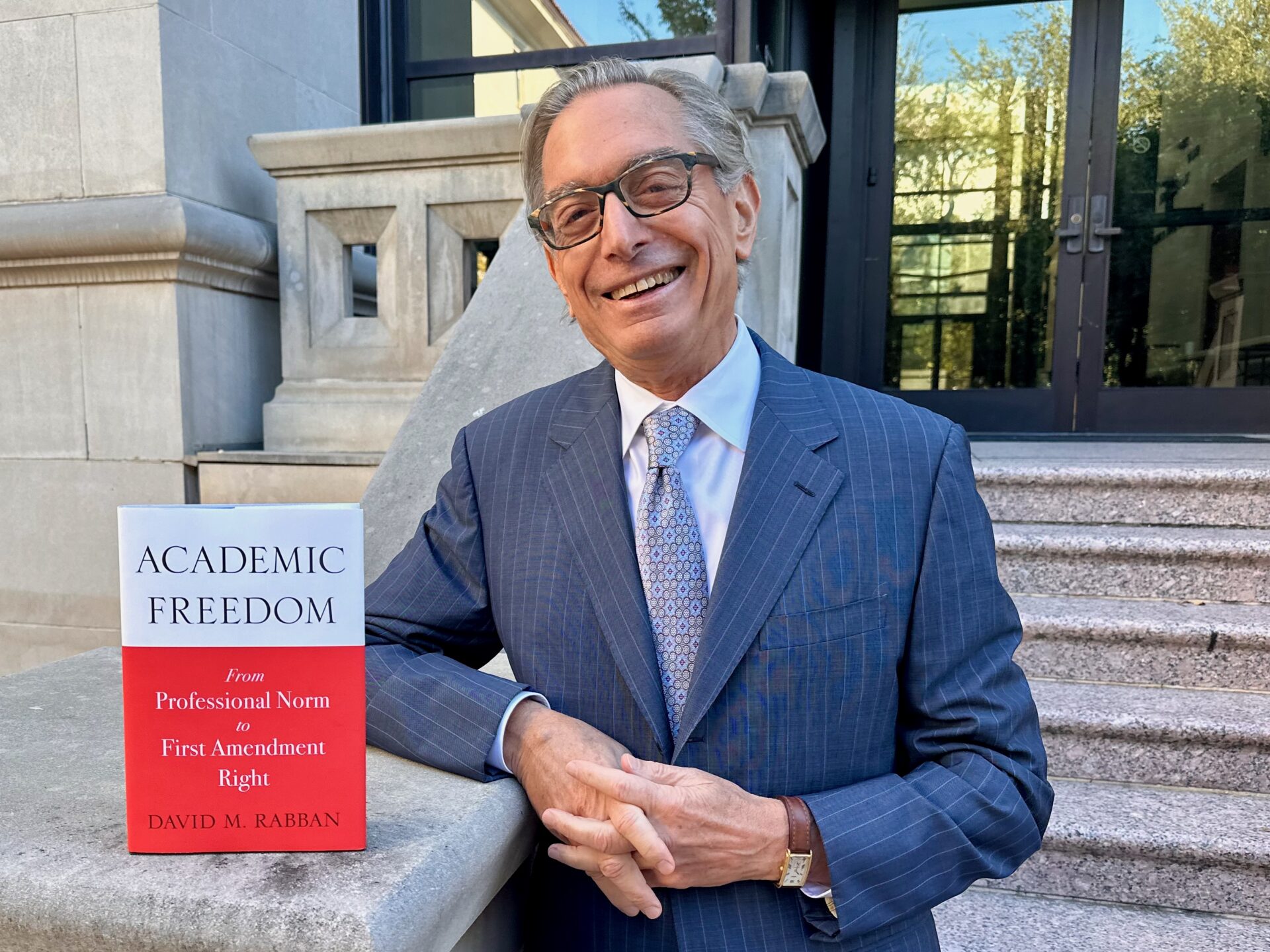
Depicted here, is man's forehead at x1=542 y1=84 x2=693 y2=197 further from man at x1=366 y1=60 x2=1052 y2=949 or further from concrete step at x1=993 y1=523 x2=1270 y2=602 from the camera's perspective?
concrete step at x1=993 y1=523 x2=1270 y2=602

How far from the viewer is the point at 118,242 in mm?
2721

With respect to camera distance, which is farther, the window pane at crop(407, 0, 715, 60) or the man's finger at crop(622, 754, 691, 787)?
the window pane at crop(407, 0, 715, 60)

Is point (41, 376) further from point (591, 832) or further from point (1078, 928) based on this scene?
point (1078, 928)

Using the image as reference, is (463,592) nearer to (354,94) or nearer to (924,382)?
(354,94)

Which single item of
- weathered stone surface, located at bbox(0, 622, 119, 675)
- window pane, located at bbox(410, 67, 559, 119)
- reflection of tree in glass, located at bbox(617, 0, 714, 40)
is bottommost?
weathered stone surface, located at bbox(0, 622, 119, 675)

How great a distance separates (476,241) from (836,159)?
2.62m

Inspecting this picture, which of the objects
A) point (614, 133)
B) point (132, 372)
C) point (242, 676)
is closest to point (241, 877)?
point (242, 676)

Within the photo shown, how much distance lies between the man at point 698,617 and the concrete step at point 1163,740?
1341mm

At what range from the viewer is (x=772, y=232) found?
292 centimetres

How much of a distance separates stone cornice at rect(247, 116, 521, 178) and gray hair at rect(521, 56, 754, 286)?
1529 mm

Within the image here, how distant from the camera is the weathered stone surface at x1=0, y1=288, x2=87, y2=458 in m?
2.90

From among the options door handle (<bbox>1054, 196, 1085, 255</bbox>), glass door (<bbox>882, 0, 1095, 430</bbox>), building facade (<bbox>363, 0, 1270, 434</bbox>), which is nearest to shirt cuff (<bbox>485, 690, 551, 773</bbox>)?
building facade (<bbox>363, 0, 1270, 434</bbox>)

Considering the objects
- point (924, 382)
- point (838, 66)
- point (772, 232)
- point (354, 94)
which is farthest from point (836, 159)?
point (354, 94)

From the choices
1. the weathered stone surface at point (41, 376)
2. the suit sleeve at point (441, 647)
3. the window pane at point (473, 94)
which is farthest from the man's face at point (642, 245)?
the window pane at point (473, 94)
